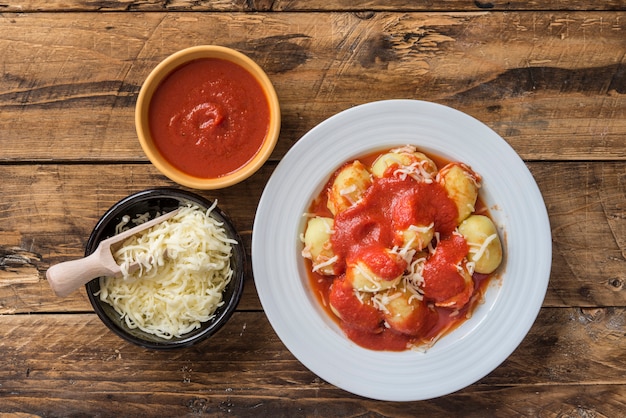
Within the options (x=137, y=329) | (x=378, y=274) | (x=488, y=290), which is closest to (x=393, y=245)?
(x=378, y=274)

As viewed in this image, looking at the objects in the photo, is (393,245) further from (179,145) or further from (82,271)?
(82,271)

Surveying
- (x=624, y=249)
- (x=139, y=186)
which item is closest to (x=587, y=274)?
(x=624, y=249)

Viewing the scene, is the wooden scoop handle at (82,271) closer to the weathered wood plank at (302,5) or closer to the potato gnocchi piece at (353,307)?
the potato gnocchi piece at (353,307)

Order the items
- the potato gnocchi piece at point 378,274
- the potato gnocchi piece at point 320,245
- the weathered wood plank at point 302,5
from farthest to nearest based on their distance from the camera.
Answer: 1. the weathered wood plank at point 302,5
2. the potato gnocchi piece at point 320,245
3. the potato gnocchi piece at point 378,274

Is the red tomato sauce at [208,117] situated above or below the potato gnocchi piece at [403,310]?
above

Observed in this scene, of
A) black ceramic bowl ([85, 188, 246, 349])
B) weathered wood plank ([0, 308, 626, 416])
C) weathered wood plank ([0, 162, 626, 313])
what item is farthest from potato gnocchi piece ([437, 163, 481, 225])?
black ceramic bowl ([85, 188, 246, 349])

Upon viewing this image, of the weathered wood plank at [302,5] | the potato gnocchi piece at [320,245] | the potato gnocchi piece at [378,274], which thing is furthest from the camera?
the weathered wood plank at [302,5]

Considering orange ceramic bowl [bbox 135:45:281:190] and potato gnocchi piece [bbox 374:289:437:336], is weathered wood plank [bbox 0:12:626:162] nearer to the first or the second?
orange ceramic bowl [bbox 135:45:281:190]

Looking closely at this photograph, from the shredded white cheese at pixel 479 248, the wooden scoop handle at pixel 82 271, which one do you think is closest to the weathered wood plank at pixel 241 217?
the wooden scoop handle at pixel 82 271
